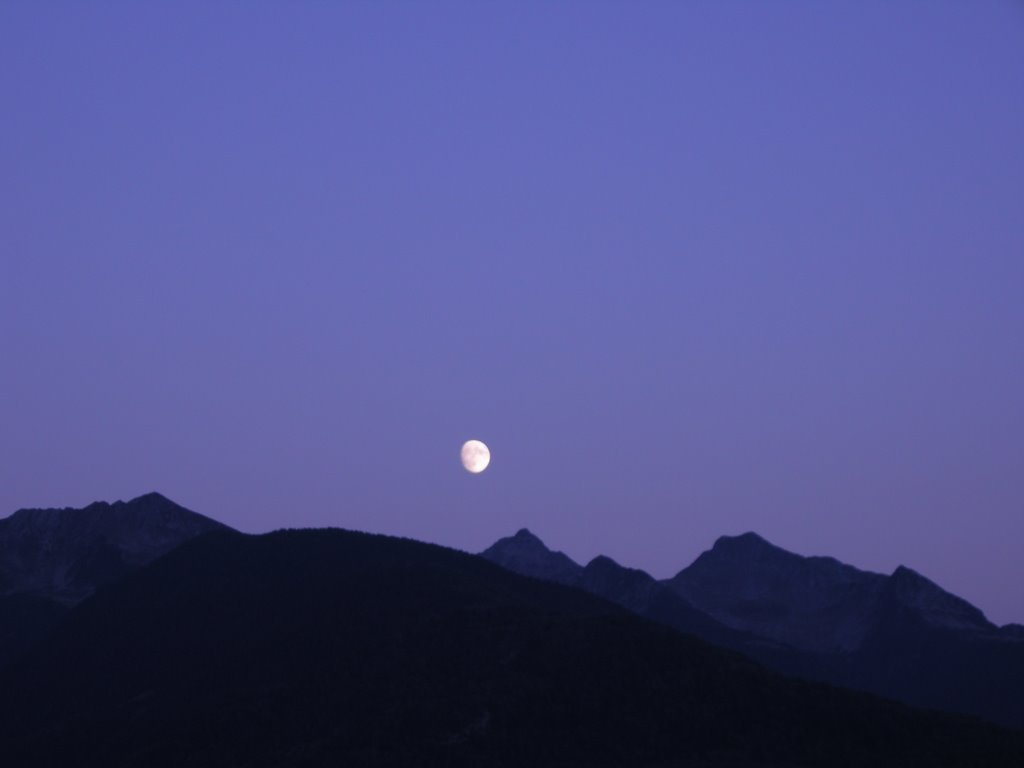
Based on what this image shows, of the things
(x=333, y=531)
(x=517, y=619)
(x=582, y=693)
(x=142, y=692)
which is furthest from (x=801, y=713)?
(x=333, y=531)

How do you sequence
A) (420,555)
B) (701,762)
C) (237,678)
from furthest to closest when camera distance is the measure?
(420,555), (237,678), (701,762)

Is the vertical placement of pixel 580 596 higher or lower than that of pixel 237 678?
higher

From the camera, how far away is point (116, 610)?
537ft

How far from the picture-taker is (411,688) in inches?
4594

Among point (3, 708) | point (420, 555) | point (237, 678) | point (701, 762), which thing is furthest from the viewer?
point (420, 555)

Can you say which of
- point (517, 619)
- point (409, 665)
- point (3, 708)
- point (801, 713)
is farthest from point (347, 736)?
point (3, 708)

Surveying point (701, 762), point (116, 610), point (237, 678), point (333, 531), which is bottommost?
point (701, 762)

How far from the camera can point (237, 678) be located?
5162 inches

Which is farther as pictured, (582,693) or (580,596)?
(580,596)

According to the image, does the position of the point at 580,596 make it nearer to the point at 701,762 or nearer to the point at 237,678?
the point at 237,678

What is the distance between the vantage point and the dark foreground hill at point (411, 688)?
104m

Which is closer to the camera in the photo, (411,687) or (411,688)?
(411,688)

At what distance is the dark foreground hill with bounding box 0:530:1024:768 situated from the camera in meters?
104

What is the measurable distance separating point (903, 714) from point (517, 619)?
115 feet
